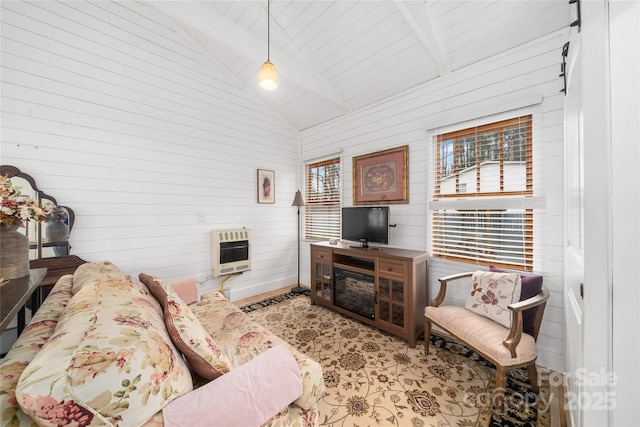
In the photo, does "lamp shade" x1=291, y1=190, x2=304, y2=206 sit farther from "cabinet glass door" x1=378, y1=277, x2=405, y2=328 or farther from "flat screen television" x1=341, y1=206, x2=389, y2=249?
"cabinet glass door" x1=378, y1=277, x2=405, y2=328

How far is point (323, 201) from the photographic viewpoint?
3961 millimetres

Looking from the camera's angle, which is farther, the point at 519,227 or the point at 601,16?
the point at 519,227

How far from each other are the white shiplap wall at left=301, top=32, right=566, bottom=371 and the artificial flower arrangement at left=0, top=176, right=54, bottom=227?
10.0 ft

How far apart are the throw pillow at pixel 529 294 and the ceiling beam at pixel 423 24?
7.04 ft

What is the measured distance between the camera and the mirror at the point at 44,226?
6.75 feet

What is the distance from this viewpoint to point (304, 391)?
3.63 ft

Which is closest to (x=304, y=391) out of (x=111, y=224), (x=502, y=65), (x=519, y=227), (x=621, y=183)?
(x=621, y=183)

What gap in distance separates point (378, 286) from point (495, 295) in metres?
1.03

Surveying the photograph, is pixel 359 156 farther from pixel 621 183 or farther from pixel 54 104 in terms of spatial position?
pixel 54 104

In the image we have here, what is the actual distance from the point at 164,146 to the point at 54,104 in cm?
92

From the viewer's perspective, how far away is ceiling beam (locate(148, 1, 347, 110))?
2.35m

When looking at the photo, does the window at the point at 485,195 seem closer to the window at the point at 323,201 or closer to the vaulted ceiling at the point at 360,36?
the vaulted ceiling at the point at 360,36

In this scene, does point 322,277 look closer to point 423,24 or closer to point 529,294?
point 529,294

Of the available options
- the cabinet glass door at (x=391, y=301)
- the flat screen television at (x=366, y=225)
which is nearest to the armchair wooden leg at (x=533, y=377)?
the cabinet glass door at (x=391, y=301)
